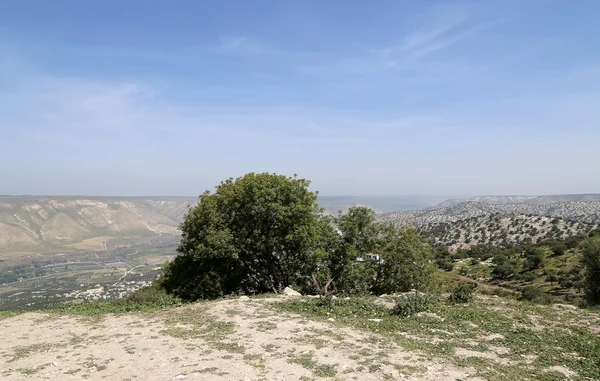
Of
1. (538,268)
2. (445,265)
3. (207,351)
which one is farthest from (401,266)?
(445,265)

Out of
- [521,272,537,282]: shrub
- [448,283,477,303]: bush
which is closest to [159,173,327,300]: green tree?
[448,283,477,303]: bush

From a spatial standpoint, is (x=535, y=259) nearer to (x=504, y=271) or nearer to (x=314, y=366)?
(x=504, y=271)

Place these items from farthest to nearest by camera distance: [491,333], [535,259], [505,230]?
[505,230] → [535,259] → [491,333]

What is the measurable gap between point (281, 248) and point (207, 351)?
15398 mm

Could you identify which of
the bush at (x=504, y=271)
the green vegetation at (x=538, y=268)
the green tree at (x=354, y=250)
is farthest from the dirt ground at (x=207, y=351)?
the bush at (x=504, y=271)

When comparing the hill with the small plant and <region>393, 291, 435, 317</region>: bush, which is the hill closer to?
the small plant

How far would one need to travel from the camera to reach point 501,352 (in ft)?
36.4

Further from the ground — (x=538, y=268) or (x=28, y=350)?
(x=28, y=350)

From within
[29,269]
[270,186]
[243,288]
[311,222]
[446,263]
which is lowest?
[29,269]

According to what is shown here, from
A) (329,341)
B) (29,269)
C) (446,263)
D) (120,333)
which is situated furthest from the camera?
(29,269)

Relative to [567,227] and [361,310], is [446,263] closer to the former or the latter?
[567,227]

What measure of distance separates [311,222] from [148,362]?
17.1m

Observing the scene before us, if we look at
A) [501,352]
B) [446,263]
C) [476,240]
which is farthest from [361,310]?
[476,240]

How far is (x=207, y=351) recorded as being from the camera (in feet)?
37.5
